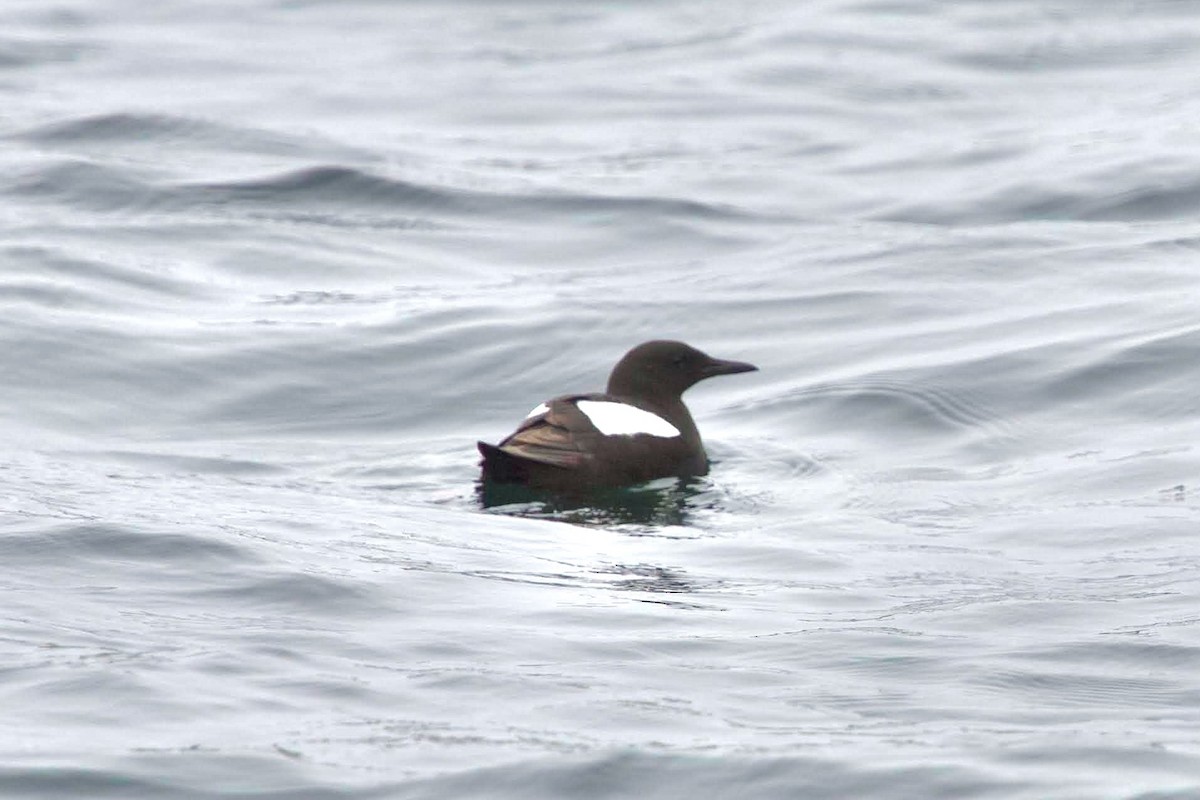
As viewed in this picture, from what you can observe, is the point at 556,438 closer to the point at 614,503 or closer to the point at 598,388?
the point at 614,503

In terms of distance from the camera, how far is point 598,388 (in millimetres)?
12094

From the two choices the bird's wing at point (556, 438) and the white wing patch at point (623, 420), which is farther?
the white wing patch at point (623, 420)

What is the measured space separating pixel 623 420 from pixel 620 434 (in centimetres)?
11

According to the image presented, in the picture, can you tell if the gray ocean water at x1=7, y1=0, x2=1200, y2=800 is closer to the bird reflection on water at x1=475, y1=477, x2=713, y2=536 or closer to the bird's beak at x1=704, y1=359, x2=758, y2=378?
the bird reflection on water at x1=475, y1=477, x2=713, y2=536

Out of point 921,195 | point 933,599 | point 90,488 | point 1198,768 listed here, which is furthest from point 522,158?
point 1198,768

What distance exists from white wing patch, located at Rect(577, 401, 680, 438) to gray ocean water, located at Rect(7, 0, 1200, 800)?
0.33 m

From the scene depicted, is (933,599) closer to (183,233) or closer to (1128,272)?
(1128,272)

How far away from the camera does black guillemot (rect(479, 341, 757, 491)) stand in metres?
9.42

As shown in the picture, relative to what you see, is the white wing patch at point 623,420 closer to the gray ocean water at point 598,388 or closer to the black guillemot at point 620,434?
the black guillemot at point 620,434

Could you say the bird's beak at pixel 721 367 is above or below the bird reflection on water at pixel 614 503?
above

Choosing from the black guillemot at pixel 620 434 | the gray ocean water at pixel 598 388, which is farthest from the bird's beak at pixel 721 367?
the gray ocean water at pixel 598 388

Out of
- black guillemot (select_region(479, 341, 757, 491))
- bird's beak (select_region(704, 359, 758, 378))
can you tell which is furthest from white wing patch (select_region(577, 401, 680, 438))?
bird's beak (select_region(704, 359, 758, 378))

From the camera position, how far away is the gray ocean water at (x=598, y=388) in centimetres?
573

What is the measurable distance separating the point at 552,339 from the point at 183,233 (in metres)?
3.64
